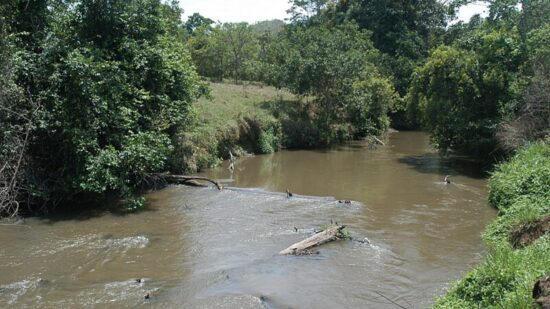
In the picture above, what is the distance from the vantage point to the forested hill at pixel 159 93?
1528 centimetres

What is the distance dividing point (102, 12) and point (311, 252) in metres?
11.1

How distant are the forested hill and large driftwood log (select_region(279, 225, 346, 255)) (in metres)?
6.00

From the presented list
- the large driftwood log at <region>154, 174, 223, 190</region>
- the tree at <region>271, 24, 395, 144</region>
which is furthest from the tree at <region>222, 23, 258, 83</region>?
the large driftwood log at <region>154, 174, 223, 190</region>

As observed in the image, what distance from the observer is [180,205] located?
1716 cm

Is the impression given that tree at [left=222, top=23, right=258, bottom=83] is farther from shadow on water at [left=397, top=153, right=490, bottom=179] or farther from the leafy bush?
the leafy bush

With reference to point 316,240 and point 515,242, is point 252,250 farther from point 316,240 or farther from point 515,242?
point 515,242

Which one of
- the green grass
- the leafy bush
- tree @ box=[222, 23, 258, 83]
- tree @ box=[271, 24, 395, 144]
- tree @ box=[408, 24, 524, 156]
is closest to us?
the leafy bush

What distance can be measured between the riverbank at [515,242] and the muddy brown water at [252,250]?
1018mm

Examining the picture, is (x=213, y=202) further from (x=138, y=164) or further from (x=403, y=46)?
(x=403, y=46)

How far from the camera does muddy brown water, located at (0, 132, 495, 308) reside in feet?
32.8

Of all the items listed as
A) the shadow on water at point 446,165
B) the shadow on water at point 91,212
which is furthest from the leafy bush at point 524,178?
the shadow on water at point 91,212

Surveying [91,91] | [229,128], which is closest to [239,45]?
[229,128]

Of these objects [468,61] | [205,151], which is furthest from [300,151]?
[468,61]

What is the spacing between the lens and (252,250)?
12719mm
